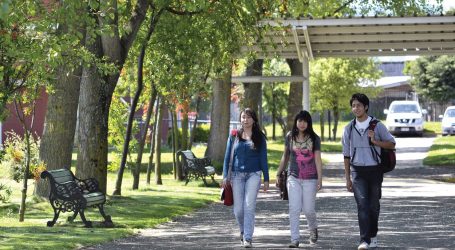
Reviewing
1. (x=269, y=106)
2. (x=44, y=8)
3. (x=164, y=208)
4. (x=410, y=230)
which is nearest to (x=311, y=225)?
(x=410, y=230)

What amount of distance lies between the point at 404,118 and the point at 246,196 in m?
46.8

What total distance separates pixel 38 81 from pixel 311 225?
4932mm

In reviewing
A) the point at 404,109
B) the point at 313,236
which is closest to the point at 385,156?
the point at 313,236

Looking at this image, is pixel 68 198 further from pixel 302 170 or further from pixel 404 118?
pixel 404 118

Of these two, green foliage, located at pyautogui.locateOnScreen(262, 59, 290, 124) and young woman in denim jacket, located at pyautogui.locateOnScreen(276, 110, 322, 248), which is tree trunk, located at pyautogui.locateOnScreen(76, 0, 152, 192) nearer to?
young woman in denim jacket, located at pyautogui.locateOnScreen(276, 110, 322, 248)

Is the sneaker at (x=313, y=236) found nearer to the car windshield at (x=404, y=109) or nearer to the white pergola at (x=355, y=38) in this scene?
the white pergola at (x=355, y=38)

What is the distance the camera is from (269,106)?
225 ft

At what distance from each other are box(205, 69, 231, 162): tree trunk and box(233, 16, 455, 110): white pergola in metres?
5.76

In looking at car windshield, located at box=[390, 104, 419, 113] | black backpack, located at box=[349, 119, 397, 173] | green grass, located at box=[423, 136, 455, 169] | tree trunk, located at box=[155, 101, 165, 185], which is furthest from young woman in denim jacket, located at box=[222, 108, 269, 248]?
car windshield, located at box=[390, 104, 419, 113]

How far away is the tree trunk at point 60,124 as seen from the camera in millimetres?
22156

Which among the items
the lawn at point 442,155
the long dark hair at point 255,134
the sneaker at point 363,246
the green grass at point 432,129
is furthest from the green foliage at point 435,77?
the sneaker at point 363,246

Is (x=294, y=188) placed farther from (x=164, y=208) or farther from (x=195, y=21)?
(x=195, y=21)

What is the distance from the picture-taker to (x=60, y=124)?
22.2 m

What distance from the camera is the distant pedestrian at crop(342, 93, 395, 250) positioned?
545 inches
